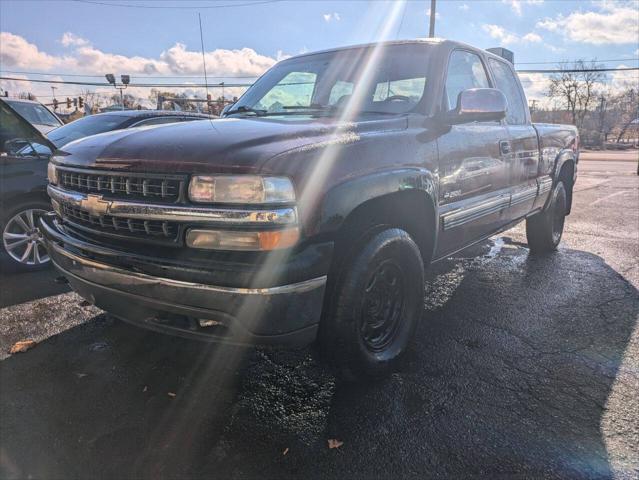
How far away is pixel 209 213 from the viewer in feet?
6.68

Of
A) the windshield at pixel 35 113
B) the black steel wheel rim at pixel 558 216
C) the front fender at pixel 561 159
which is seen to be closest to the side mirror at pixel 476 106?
the front fender at pixel 561 159

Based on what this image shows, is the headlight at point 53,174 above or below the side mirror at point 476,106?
below

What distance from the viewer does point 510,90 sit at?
4621mm

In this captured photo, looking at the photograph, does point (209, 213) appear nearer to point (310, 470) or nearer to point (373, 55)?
point (310, 470)

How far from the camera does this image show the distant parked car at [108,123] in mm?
5457

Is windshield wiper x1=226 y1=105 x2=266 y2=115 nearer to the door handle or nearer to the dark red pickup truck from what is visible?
the dark red pickup truck

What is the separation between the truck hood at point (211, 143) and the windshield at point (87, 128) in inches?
113

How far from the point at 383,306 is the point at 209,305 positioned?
1159 millimetres

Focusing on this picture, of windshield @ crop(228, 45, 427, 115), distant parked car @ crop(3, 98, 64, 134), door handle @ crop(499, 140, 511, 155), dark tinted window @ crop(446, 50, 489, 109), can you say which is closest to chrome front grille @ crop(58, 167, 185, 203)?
windshield @ crop(228, 45, 427, 115)

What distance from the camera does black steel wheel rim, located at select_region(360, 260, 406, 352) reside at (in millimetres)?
2662

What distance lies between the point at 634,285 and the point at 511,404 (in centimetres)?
281

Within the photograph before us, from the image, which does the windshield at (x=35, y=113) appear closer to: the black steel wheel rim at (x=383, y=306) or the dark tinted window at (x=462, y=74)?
the dark tinted window at (x=462, y=74)

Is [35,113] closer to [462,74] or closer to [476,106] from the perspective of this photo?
[462,74]

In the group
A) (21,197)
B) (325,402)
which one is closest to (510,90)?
(325,402)
